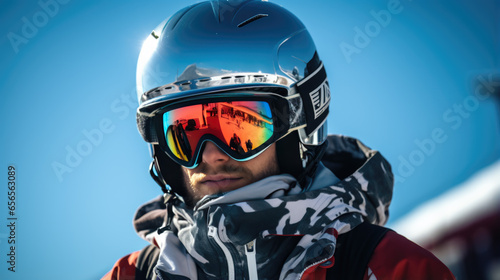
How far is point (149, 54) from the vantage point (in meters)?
2.74

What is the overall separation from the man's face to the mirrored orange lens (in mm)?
79

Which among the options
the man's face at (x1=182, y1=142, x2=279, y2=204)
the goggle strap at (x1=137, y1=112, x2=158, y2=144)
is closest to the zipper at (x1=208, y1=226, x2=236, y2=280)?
the man's face at (x1=182, y1=142, x2=279, y2=204)

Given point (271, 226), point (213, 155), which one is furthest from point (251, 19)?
point (271, 226)

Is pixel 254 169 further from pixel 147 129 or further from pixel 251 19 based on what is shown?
pixel 251 19

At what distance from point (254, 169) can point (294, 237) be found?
0.43 meters

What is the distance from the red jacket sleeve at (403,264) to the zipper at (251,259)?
496mm

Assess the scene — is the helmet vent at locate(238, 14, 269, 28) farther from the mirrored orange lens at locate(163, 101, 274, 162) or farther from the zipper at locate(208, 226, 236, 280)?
the zipper at locate(208, 226, 236, 280)

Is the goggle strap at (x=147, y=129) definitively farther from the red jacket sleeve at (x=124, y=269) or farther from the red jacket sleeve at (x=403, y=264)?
the red jacket sleeve at (x=403, y=264)

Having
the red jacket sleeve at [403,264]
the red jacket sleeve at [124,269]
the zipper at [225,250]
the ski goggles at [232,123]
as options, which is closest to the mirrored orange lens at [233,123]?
the ski goggles at [232,123]

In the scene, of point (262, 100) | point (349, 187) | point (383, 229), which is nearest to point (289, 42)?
point (262, 100)

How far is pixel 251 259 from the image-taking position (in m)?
2.15

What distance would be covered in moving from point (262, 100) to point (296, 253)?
2.64 ft

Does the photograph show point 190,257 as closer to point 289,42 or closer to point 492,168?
point 289,42

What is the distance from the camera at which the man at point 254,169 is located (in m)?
2.11
